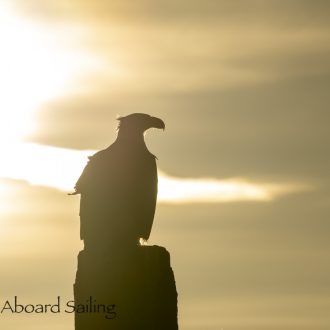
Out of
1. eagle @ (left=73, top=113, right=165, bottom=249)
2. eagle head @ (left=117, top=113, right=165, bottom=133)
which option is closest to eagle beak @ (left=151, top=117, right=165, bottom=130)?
eagle head @ (left=117, top=113, right=165, bottom=133)

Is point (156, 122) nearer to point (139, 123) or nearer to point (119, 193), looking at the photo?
point (139, 123)

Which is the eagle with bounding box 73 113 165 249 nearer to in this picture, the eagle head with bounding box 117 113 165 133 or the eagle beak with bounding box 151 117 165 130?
the eagle head with bounding box 117 113 165 133

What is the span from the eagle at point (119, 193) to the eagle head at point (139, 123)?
0.24m

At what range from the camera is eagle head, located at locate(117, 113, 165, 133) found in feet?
54.7

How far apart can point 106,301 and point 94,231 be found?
7.34 feet

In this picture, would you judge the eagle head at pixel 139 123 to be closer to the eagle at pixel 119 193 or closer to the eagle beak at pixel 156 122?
the eagle beak at pixel 156 122

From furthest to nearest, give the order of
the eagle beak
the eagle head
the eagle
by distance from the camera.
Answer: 1. the eagle beak
2. the eagle head
3. the eagle

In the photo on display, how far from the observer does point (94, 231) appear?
49.2 feet

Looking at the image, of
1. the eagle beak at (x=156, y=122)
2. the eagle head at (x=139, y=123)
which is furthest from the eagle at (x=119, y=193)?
the eagle beak at (x=156, y=122)

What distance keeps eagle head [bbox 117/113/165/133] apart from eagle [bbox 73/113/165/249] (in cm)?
24

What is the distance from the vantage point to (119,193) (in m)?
15.4

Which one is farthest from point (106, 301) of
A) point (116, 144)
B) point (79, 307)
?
point (116, 144)

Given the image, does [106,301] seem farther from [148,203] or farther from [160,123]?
[160,123]

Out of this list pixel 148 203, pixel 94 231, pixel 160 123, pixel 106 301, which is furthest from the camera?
pixel 160 123
